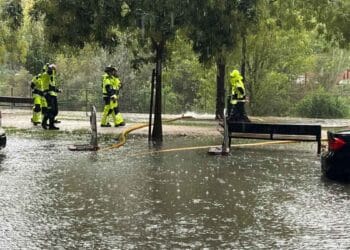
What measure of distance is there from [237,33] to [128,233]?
872 centimetres

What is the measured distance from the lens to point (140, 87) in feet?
126

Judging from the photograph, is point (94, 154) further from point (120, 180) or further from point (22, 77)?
point (22, 77)

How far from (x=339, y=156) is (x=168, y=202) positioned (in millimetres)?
3349

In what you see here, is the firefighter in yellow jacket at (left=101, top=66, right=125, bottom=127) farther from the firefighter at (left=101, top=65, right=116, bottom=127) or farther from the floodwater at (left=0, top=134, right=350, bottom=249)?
the floodwater at (left=0, top=134, right=350, bottom=249)

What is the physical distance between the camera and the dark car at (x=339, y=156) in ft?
32.9

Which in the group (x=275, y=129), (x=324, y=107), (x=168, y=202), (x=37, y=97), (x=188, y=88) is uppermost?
(x=188, y=88)

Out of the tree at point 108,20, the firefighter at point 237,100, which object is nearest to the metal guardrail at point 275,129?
the tree at point 108,20

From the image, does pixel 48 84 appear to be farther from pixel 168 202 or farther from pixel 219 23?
pixel 168 202

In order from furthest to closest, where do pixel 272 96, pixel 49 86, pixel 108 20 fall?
1. pixel 272 96
2. pixel 49 86
3. pixel 108 20

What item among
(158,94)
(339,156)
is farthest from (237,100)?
(339,156)

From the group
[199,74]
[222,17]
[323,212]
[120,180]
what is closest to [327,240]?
[323,212]

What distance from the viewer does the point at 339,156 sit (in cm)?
1007

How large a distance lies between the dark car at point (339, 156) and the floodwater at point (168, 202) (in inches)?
9.1

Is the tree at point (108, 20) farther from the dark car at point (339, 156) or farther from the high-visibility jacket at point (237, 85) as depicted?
the dark car at point (339, 156)
